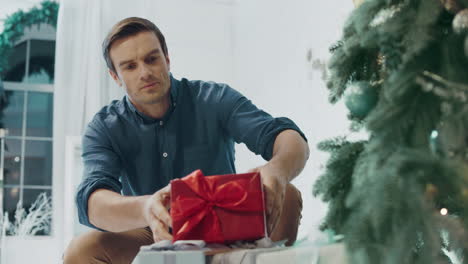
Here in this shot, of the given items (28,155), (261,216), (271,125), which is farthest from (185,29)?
(261,216)

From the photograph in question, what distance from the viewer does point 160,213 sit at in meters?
1.23

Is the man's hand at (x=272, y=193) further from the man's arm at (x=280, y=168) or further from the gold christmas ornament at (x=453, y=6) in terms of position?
the gold christmas ornament at (x=453, y=6)

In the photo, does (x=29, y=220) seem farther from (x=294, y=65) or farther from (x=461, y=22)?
(x=461, y=22)

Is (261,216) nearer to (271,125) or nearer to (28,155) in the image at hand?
(271,125)

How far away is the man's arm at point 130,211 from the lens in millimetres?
1233

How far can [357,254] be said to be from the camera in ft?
2.55

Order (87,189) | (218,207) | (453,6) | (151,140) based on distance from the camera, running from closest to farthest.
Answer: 1. (453,6)
2. (218,207)
3. (87,189)
4. (151,140)

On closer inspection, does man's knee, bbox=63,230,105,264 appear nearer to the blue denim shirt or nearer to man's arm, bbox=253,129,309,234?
the blue denim shirt

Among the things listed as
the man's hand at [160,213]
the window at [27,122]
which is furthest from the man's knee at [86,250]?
the window at [27,122]

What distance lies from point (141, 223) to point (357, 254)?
26.4 inches

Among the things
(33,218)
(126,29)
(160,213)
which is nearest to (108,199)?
(160,213)

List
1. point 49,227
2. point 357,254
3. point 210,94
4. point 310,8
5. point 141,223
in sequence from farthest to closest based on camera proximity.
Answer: point 49,227 < point 310,8 < point 210,94 < point 141,223 < point 357,254

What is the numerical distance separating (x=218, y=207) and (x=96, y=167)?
1.69ft

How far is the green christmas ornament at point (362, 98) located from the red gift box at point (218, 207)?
329 millimetres
